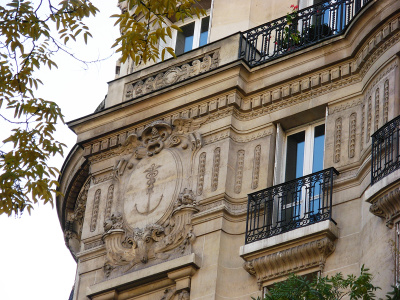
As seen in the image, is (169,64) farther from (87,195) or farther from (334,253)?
(334,253)

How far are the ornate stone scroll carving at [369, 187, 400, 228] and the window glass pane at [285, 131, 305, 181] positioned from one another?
2.49 m

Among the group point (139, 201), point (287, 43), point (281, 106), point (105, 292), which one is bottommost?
point (105, 292)

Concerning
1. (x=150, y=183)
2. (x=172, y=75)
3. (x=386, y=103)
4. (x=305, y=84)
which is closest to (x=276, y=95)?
(x=305, y=84)

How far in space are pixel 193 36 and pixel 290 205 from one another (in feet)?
16.9

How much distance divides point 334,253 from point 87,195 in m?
5.50

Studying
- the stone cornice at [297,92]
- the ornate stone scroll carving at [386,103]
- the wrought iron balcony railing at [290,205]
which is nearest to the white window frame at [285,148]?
the wrought iron balcony railing at [290,205]

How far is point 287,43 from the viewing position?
20.6 m

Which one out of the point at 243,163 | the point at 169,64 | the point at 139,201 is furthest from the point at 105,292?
the point at 169,64

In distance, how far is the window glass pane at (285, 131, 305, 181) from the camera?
63.5 feet

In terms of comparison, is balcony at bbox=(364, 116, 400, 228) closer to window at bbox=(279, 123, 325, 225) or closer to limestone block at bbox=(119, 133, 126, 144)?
window at bbox=(279, 123, 325, 225)

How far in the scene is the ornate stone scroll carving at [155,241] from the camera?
1903 centimetres

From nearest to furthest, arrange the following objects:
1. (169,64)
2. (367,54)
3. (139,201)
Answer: (367,54) → (139,201) → (169,64)

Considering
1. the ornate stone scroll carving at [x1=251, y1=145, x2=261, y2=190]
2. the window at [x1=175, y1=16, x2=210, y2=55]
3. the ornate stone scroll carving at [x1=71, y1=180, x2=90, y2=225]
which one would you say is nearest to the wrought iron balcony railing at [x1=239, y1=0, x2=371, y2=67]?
the window at [x1=175, y1=16, x2=210, y2=55]

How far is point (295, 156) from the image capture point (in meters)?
19.6
